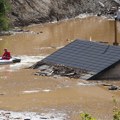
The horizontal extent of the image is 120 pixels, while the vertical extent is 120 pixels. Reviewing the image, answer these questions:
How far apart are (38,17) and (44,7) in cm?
174

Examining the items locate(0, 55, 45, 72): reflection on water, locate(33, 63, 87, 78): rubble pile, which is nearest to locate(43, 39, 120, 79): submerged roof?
locate(33, 63, 87, 78): rubble pile

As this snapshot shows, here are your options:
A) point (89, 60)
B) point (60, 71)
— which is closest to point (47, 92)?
point (60, 71)

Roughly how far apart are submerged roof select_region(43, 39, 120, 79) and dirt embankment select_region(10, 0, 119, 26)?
53.6 feet

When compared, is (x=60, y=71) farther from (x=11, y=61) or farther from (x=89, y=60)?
(x=11, y=61)

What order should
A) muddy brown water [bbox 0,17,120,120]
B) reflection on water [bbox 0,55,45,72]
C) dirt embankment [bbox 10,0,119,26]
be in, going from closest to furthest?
1. muddy brown water [bbox 0,17,120,120]
2. reflection on water [bbox 0,55,45,72]
3. dirt embankment [bbox 10,0,119,26]

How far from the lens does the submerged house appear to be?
23.8 meters

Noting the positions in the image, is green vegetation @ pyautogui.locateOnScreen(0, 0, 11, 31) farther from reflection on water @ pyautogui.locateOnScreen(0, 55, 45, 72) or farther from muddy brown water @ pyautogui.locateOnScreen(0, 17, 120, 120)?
reflection on water @ pyautogui.locateOnScreen(0, 55, 45, 72)

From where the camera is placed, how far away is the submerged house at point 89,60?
23.8 m

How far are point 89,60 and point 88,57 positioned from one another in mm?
260

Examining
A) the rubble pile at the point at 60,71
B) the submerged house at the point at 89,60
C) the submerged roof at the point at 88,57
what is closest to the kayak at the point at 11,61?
the submerged house at the point at 89,60

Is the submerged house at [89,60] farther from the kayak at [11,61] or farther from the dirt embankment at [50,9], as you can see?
the dirt embankment at [50,9]

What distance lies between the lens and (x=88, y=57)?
2503cm

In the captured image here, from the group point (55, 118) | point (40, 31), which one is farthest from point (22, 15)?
point (55, 118)

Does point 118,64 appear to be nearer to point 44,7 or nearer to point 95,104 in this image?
point 95,104
